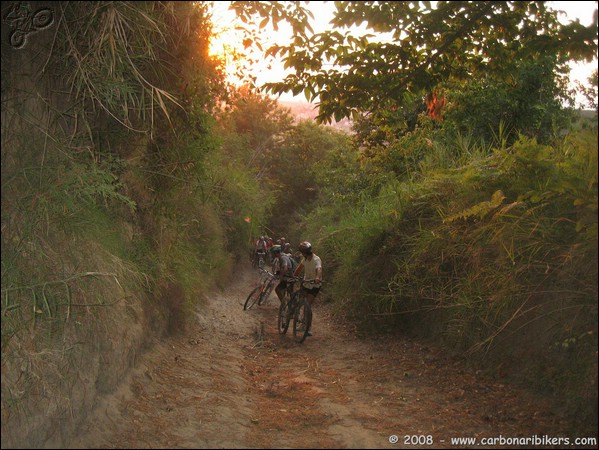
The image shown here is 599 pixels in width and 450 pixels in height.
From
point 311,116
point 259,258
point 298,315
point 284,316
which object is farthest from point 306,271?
point 311,116

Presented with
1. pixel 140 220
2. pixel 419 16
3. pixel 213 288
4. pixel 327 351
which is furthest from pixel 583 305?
pixel 213 288

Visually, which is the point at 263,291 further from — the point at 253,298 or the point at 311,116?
the point at 311,116

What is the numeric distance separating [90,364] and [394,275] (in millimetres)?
5745

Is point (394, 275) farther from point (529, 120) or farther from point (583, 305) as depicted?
point (529, 120)

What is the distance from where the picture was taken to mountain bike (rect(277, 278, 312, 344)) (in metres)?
10.4

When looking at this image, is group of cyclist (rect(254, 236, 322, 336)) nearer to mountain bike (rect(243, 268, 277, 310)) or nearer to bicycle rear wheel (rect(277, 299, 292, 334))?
bicycle rear wheel (rect(277, 299, 292, 334))

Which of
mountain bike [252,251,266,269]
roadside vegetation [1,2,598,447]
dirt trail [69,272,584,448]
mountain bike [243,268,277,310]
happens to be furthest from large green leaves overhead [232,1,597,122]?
mountain bike [252,251,266,269]

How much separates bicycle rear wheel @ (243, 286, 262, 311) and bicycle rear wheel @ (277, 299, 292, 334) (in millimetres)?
3081

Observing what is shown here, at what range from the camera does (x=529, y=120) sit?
46.5ft

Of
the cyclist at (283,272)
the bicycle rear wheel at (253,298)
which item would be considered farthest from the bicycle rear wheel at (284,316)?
the bicycle rear wheel at (253,298)

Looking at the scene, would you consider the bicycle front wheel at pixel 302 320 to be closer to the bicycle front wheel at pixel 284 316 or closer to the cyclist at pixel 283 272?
the bicycle front wheel at pixel 284 316

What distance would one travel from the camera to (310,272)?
11.0 m

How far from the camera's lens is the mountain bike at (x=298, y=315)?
10430mm

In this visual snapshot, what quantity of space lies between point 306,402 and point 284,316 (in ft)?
15.8
